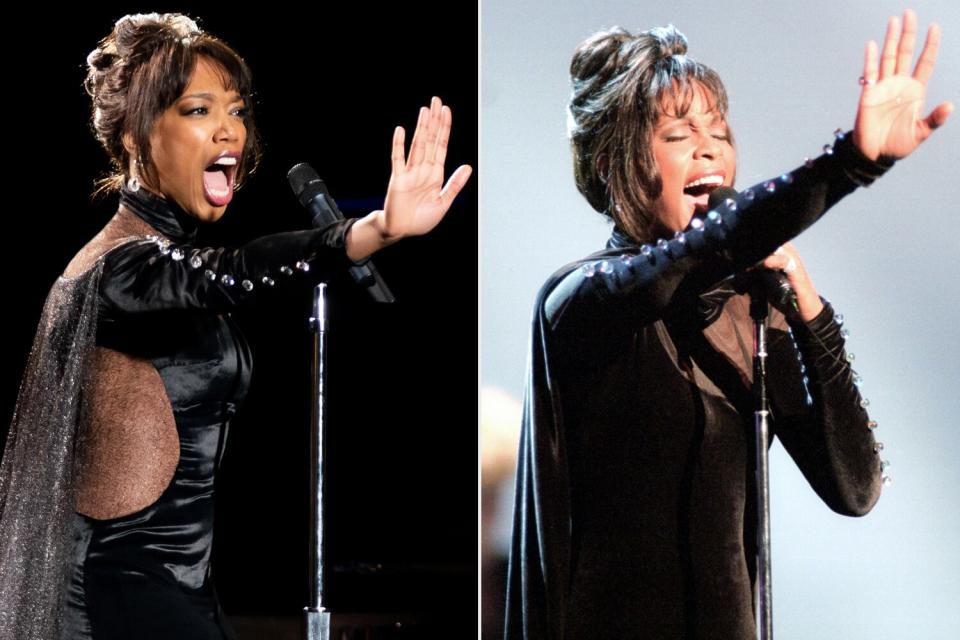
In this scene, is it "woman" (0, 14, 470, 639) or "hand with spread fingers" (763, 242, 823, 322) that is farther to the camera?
"hand with spread fingers" (763, 242, 823, 322)

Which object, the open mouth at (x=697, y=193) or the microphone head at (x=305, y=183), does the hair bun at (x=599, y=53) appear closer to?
the open mouth at (x=697, y=193)

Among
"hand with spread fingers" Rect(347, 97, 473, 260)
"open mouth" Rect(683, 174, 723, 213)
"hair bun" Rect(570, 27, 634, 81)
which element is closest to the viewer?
"hand with spread fingers" Rect(347, 97, 473, 260)

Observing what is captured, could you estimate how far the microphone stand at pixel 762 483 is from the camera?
1.94 metres

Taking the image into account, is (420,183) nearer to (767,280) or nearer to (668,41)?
(767,280)

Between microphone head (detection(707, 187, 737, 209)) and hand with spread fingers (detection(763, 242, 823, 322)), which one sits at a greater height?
microphone head (detection(707, 187, 737, 209))

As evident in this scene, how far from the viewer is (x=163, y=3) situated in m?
3.37

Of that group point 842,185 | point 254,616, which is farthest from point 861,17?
point 254,616

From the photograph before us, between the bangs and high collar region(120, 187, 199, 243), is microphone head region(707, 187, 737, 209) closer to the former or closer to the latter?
the bangs

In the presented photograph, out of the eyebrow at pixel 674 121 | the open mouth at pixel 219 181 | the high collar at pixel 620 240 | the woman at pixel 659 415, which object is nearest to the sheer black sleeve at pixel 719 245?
the woman at pixel 659 415

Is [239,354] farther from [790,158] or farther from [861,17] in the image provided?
[861,17]

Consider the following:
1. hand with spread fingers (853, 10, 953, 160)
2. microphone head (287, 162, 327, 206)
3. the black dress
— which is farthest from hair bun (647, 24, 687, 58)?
microphone head (287, 162, 327, 206)

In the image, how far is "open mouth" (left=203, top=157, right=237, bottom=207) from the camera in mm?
2258

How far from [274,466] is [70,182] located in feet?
2.91

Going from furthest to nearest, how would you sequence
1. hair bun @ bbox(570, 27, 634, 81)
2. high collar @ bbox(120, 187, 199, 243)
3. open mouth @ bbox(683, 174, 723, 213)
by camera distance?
hair bun @ bbox(570, 27, 634, 81)
open mouth @ bbox(683, 174, 723, 213)
high collar @ bbox(120, 187, 199, 243)
